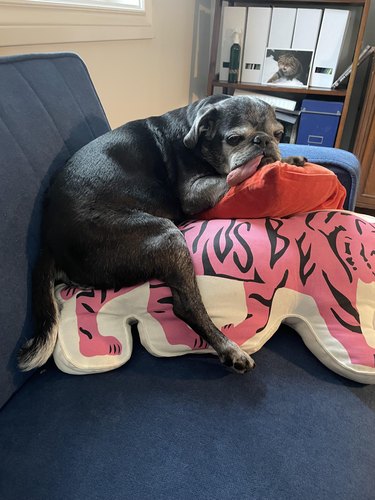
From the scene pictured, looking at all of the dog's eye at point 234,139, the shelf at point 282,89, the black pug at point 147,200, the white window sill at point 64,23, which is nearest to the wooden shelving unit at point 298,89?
the shelf at point 282,89

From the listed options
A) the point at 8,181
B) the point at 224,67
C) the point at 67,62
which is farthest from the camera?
the point at 224,67

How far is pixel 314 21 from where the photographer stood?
249 cm

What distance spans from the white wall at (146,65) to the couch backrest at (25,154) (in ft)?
0.88

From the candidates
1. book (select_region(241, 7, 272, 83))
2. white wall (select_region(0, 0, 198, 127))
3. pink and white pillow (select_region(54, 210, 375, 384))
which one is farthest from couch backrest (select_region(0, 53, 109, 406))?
book (select_region(241, 7, 272, 83))

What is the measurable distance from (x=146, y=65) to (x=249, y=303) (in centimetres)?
186

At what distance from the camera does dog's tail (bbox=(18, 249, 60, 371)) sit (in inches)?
35.2

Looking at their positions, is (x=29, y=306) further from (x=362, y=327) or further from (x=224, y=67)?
(x=224, y=67)

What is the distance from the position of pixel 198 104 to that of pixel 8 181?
2.67ft

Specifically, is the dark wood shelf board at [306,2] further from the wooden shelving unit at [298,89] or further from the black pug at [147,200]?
the black pug at [147,200]

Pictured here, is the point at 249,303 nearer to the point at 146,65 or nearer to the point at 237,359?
the point at 237,359

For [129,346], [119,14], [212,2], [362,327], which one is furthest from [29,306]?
[212,2]

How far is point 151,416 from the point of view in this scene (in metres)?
0.83

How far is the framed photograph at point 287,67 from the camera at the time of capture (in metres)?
2.59

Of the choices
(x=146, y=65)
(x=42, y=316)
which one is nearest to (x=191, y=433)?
(x=42, y=316)
